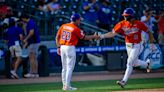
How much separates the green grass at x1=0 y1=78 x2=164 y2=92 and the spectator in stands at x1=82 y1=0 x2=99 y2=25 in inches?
237

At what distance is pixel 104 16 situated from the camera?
21609 millimetres

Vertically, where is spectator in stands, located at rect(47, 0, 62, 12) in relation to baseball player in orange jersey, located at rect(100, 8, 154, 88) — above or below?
above

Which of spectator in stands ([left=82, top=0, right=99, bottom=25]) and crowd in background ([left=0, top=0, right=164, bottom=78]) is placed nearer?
crowd in background ([left=0, top=0, right=164, bottom=78])

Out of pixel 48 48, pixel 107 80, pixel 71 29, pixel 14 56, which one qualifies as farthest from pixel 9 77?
pixel 71 29

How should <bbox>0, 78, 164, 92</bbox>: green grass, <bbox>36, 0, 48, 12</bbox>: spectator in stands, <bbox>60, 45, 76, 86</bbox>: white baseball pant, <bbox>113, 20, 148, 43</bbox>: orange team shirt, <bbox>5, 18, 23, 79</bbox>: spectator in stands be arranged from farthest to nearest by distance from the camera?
<bbox>36, 0, 48, 12</bbox>: spectator in stands → <bbox>5, 18, 23, 79</bbox>: spectator in stands → <bbox>113, 20, 148, 43</bbox>: orange team shirt → <bbox>0, 78, 164, 92</bbox>: green grass → <bbox>60, 45, 76, 86</bbox>: white baseball pant

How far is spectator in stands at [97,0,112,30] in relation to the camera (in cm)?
2158

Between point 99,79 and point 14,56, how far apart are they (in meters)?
3.46

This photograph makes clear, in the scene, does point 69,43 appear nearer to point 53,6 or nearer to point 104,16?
point 53,6

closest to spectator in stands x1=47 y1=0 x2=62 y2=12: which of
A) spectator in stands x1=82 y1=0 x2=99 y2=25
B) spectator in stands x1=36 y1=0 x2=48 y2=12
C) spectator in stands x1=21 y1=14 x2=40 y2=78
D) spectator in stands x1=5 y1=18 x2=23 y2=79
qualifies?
spectator in stands x1=36 y1=0 x2=48 y2=12

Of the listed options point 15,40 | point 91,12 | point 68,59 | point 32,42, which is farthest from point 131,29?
point 91,12

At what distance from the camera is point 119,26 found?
13.6m

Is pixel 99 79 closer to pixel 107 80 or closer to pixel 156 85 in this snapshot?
pixel 107 80

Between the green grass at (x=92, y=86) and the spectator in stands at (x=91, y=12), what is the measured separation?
19.8 ft

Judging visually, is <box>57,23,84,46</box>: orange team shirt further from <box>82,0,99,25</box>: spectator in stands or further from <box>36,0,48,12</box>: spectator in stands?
<box>82,0,99,25</box>: spectator in stands
